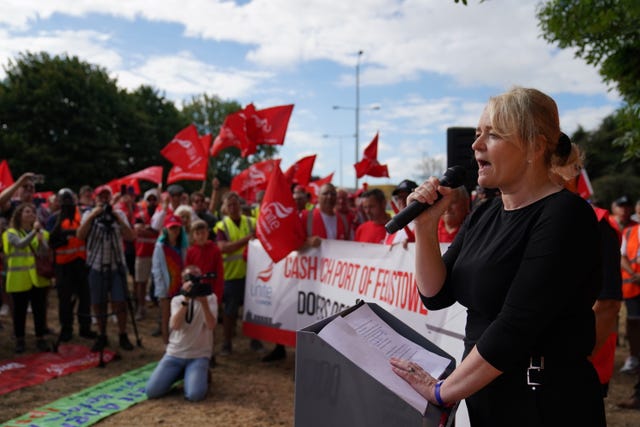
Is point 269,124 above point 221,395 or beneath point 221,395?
above

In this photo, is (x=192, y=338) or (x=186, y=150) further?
(x=186, y=150)

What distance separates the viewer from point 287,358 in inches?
287

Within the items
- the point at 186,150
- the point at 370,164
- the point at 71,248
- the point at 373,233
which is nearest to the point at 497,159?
the point at 373,233

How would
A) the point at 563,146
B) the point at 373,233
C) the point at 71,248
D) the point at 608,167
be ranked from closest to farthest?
the point at 563,146, the point at 373,233, the point at 71,248, the point at 608,167

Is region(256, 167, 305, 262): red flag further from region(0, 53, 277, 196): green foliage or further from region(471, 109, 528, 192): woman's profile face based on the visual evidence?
region(0, 53, 277, 196): green foliage

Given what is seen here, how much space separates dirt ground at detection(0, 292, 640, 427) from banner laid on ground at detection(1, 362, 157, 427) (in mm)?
131

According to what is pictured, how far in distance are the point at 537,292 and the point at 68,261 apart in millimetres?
7543

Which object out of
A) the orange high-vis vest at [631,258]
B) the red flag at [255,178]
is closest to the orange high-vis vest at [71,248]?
the red flag at [255,178]

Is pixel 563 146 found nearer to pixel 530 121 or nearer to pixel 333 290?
pixel 530 121

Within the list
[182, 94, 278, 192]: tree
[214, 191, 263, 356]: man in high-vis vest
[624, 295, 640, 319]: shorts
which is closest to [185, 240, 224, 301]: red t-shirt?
[214, 191, 263, 356]: man in high-vis vest

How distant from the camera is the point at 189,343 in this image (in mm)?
5781

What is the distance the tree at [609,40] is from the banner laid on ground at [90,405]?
775 cm

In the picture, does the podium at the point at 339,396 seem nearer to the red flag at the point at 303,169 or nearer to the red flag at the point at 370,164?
the red flag at the point at 303,169

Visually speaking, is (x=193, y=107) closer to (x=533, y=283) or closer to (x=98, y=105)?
(x=98, y=105)
